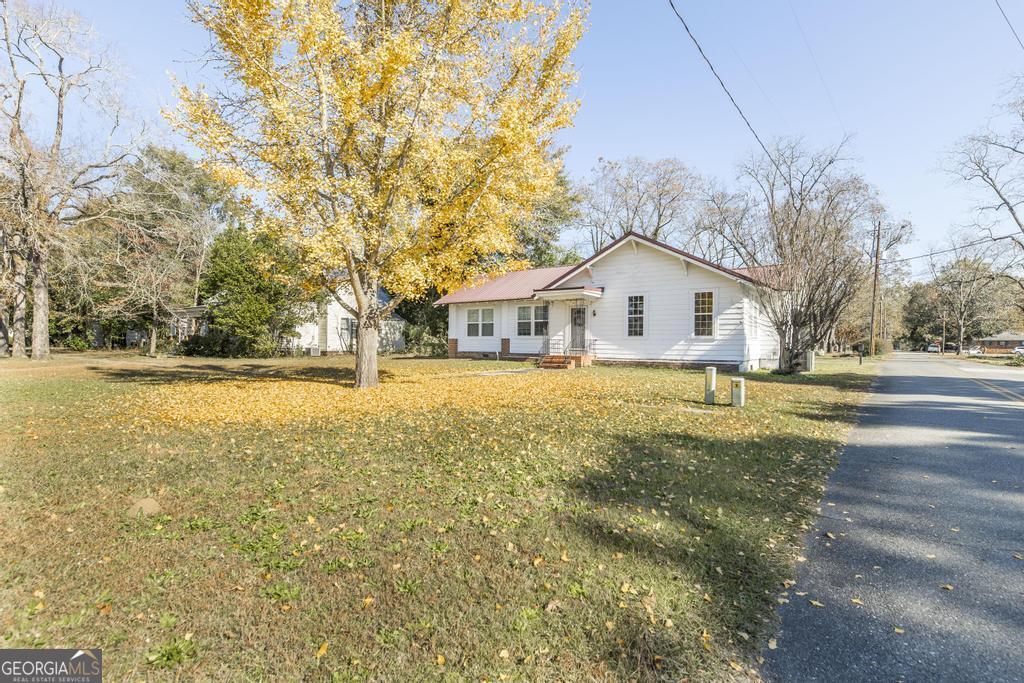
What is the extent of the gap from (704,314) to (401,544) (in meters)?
18.9

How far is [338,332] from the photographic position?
3422 centimetres

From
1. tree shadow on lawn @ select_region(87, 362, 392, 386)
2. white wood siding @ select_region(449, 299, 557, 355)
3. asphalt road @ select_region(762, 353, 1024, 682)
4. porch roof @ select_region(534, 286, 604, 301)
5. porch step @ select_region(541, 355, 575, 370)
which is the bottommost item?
asphalt road @ select_region(762, 353, 1024, 682)

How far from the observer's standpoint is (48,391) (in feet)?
37.3

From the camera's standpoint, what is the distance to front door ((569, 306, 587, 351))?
23.3 m

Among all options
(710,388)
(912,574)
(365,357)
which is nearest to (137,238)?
(365,357)

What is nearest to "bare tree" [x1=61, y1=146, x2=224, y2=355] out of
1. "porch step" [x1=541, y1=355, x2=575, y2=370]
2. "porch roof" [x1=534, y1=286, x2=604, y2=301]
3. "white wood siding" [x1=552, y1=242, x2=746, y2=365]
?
"porch roof" [x1=534, y1=286, x2=604, y2=301]

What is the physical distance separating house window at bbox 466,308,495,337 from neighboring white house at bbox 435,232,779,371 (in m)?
0.09

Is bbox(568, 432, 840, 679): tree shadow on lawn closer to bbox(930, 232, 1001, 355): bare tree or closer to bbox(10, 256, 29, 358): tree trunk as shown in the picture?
bbox(10, 256, 29, 358): tree trunk

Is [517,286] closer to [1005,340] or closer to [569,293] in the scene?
[569,293]

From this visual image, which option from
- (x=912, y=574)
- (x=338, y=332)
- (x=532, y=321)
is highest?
(x=532, y=321)

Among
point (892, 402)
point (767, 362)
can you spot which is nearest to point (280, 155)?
point (892, 402)

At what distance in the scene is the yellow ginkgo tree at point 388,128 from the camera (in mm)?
10664

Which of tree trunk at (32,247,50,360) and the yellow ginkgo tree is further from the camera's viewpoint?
tree trunk at (32,247,50,360)

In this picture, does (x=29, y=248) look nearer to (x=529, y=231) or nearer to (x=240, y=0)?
(x=240, y=0)
